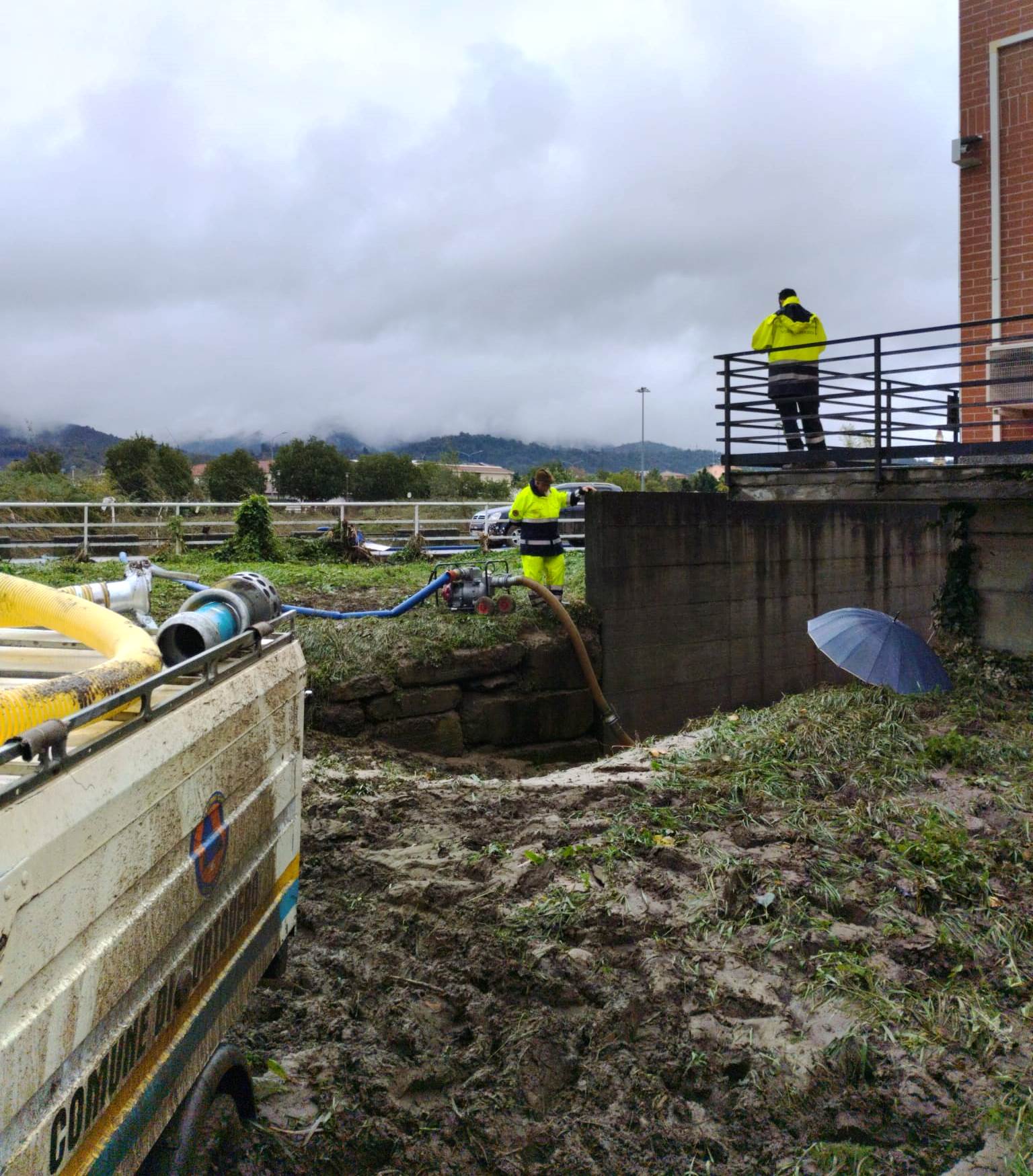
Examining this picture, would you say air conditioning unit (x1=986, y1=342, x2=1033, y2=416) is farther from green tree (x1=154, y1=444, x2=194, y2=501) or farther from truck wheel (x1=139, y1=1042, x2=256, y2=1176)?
green tree (x1=154, y1=444, x2=194, y2=501)

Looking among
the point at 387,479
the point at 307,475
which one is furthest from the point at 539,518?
the point at 387,479

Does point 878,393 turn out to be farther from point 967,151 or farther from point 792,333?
point 967,151

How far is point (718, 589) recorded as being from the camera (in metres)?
13.9

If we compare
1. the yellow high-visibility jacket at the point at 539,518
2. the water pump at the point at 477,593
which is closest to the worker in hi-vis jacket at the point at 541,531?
the yellow high-visibility jacket at the point at 539,518

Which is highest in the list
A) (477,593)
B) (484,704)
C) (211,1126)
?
(477,593)

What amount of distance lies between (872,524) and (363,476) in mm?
52974

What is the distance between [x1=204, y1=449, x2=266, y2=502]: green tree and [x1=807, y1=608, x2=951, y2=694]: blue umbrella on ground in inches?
1805

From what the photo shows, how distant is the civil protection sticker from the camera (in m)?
2.75

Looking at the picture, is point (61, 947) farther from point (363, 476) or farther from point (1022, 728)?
point (363, 476)

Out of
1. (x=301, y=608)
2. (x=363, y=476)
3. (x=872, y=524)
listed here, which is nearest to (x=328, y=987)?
(x=301, y=608)

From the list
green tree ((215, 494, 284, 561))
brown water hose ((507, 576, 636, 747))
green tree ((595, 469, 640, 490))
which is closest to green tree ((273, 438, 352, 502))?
green tree ((595, 469, 640, 490))

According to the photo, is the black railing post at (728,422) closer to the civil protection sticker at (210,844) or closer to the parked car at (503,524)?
the parked car at (503,524)

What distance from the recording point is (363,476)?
220ft

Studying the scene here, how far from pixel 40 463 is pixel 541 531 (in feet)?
118
